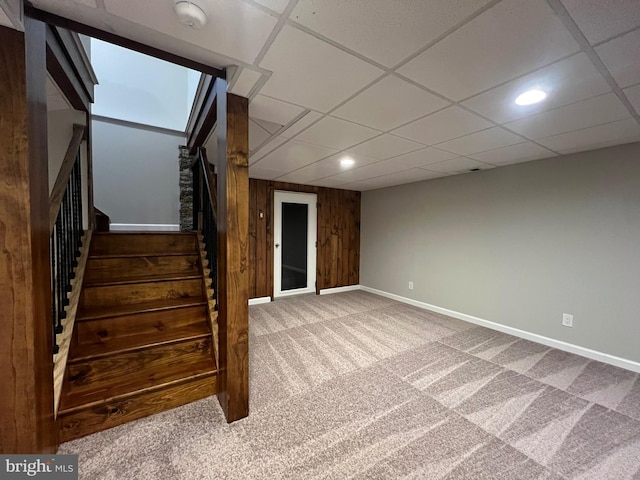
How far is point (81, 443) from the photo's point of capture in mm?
1515

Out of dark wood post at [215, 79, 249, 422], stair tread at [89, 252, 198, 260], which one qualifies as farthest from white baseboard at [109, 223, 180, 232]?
Answer: dark wood post at [215, 79, 249, 422]

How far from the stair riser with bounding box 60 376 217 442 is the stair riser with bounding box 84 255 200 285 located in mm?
1050

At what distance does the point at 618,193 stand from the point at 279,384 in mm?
3669

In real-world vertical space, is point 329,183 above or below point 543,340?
above

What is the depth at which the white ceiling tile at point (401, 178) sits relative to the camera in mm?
3754

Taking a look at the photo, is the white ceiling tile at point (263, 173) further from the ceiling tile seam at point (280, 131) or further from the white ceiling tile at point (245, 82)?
the white ceiling tile at point (245, 82)

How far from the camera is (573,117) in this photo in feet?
6.20

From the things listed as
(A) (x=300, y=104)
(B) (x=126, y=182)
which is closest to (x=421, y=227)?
(A) (x=300, y=104)

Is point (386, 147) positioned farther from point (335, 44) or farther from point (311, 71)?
point (335, 44)

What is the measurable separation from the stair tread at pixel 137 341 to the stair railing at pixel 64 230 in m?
0.18

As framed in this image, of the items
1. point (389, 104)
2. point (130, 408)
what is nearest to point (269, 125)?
point (389, 104)

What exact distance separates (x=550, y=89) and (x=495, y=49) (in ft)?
2.10

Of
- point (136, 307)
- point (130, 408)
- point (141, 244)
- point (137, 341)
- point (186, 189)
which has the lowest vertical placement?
point (130, 408)

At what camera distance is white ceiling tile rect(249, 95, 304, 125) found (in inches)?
68.5
